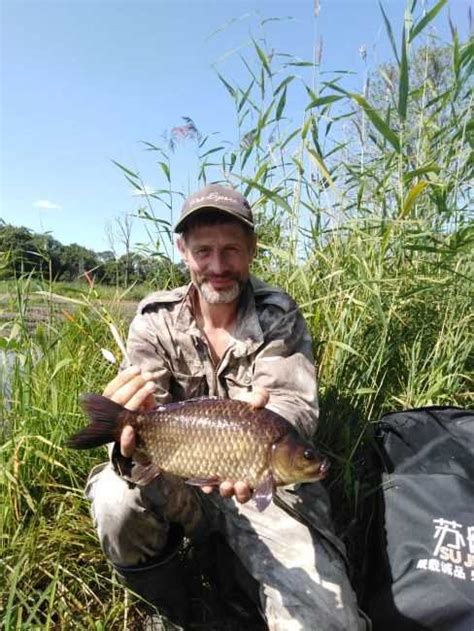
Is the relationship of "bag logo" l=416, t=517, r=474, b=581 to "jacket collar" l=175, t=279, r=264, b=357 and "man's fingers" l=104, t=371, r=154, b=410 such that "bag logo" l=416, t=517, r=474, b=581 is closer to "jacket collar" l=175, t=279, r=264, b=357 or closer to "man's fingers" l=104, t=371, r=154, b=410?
"jacket collar" l=175, t=279, r=264, b=357

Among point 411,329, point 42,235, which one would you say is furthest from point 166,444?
point 42,235

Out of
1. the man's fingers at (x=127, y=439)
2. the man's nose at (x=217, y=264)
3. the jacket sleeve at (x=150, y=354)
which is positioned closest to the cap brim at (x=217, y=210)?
the man's nose at (x=217, y=264)

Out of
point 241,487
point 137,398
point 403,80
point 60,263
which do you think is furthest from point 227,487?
point 60,263

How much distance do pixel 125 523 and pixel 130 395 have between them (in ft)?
1.40

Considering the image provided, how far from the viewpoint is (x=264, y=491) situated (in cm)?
155

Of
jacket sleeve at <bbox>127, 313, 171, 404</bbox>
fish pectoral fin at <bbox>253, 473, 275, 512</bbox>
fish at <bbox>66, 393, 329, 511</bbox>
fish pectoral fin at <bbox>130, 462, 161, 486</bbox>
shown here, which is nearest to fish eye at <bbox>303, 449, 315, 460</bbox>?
fish at <bbox>66, 393, 329, 511</bbox>

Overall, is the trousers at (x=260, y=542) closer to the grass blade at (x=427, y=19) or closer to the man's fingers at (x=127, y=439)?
the man's fingers at (x=127, y=439)

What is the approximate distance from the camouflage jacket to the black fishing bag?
475 millimetres

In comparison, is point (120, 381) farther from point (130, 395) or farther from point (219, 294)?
point (219, 294)

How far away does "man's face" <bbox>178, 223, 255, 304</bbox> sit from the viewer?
83.2 inches

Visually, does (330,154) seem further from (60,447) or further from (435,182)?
(60,447)

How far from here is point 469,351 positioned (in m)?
2.46

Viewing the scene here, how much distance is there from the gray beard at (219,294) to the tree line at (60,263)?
3.35 feet

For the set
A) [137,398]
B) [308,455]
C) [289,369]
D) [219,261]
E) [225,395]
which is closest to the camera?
[308,455]
